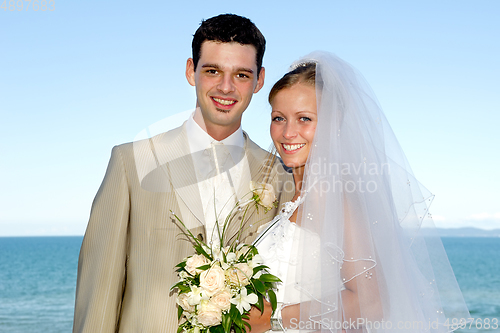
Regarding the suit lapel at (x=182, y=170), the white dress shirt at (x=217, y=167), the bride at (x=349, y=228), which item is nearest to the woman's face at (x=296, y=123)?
the bride at (x=349, y=228)

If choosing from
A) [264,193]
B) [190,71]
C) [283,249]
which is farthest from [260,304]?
[190,71]

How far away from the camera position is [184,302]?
2725 millimetres

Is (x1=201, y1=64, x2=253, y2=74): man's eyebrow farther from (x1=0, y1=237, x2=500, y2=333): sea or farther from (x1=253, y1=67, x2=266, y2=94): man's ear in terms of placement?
(x1=0, y1=237, x2=500, y2=333): sea

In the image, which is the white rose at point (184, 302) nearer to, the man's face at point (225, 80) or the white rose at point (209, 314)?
the white rose at point (209, 314)

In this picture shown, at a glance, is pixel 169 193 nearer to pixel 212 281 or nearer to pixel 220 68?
pixel 212 281

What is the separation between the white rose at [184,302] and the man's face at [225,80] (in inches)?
51.9

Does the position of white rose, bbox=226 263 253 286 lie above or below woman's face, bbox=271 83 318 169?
below

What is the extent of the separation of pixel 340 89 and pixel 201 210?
1280 mm

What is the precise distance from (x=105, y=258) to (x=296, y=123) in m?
1.61

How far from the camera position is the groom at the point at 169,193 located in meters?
3.04

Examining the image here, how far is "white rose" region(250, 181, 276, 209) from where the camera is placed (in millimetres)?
3236

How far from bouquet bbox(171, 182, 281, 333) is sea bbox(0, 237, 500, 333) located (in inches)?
303

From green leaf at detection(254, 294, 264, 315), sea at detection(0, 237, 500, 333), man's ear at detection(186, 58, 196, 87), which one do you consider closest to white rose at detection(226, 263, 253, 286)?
green leaf at detection(254, 294, 264, 315)

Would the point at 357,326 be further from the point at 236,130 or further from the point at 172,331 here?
the point at 236,130
